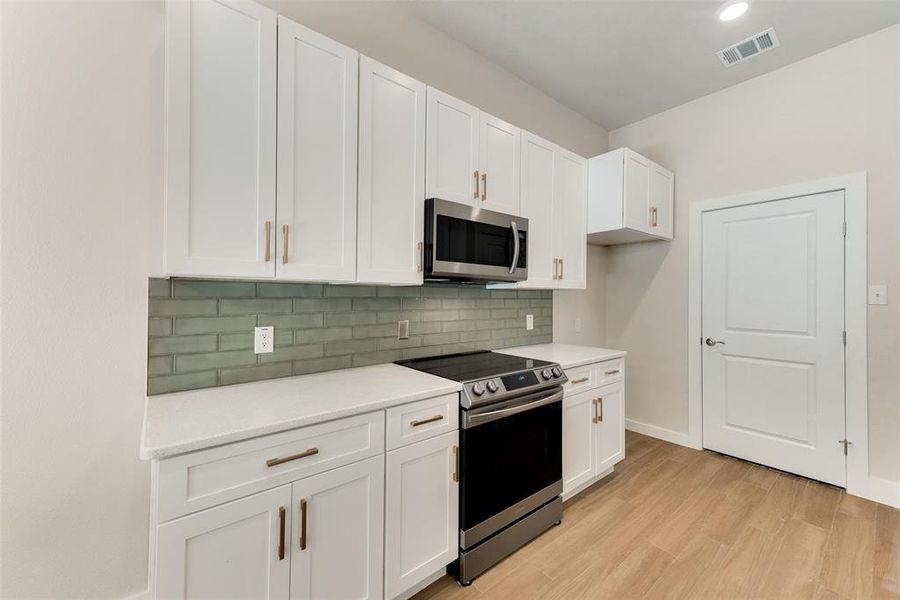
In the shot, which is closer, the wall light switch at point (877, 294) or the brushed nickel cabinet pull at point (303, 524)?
the brushed nickel cabinet pull at point (303, 524)

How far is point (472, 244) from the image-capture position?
207cm

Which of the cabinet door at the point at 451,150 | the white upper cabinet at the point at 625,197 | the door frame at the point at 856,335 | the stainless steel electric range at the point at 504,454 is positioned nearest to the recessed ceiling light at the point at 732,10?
the white upper cabinet at the point at 625,197

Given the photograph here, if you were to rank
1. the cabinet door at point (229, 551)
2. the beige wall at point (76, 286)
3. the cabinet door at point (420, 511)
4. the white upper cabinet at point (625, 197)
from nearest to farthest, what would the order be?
the cabinet door at point (229, 551)
the beige wall at point (76, 286)
the cabinet door at point (420, 511)
the white upper cabinet at point (625, 197)

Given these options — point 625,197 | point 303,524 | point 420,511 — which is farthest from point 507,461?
point 625,197

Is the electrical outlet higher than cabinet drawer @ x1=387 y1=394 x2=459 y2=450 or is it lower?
higher

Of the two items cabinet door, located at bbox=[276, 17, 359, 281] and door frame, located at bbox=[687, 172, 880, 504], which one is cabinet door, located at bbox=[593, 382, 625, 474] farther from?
cabinet door, located at bbox=[276, 17, 359, 281]

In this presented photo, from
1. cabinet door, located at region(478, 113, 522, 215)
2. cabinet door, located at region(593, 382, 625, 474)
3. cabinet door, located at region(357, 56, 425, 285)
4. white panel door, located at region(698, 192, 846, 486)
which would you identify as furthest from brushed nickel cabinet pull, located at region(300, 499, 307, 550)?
white panel door, located at region(698, 192, 846, 486)

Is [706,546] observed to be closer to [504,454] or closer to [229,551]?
[504,454]

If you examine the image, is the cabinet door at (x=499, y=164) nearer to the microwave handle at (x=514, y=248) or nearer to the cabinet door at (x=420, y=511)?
the microwave handle at (x=514, y=248)

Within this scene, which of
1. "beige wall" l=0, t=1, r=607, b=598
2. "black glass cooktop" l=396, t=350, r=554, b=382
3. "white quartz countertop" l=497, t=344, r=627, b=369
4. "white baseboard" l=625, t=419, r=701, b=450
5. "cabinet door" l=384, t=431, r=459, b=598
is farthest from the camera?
"white baseboard" l=625, t=419, r=701, b=450

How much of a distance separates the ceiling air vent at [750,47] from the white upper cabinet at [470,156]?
1.71 m

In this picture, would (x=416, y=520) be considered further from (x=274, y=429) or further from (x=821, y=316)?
(x=821, y=316)

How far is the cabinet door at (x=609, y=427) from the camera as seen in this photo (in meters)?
2.51

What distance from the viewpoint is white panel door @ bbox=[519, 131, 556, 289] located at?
2.47m
